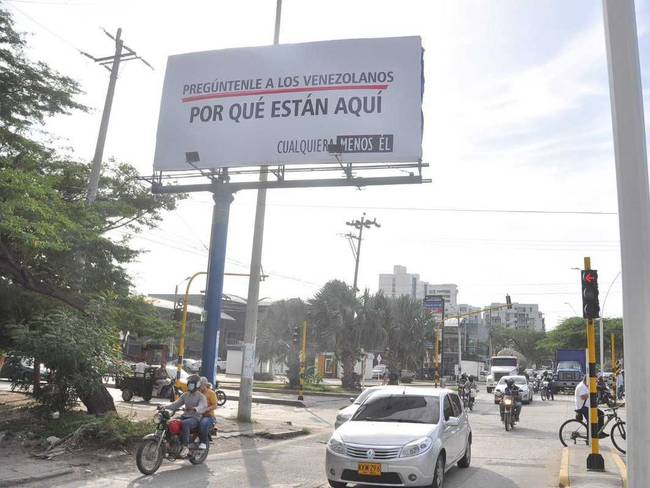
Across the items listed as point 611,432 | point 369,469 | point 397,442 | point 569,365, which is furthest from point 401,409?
point 569,365

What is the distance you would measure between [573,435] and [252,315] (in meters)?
9.20

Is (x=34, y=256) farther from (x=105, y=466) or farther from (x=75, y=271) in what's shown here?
(x=105, y=466)

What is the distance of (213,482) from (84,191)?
1284cm

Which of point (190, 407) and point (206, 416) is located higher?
point (190, 407)

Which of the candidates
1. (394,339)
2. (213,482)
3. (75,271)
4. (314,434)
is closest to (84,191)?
(75,271)

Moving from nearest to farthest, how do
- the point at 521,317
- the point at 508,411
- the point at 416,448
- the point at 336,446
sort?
the point at 416,448 → the point at 336,446 → the point at 508,411 → the point at 521,317

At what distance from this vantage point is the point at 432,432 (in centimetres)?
902

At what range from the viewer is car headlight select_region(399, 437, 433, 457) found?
8389 millimetres

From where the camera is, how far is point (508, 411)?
64.4 feet

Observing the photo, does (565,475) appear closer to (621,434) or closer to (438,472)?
(438,472)

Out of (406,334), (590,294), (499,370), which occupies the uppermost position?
(406,334)

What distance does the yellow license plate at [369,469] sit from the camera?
830 cm

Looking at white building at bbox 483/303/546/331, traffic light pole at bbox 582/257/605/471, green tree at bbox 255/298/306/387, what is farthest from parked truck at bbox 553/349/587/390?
white building at bbox 483/303/546/331

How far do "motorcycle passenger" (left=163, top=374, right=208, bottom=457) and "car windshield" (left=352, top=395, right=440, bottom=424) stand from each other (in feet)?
9.47
